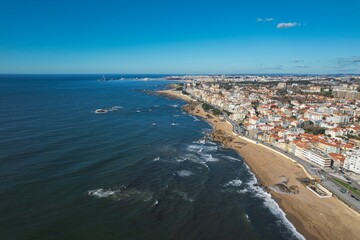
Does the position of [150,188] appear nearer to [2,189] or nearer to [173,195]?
[173,195]

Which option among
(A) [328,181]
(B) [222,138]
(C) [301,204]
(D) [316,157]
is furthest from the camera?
(B) [222,138]

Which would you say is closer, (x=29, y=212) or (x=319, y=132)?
(x=29, y=212)

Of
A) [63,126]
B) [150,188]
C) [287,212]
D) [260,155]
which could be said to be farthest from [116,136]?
[287,212]

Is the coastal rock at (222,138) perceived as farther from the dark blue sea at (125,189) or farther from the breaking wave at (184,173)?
the breaking wave at (184,173)

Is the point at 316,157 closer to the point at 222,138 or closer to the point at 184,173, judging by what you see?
the point at 222,138

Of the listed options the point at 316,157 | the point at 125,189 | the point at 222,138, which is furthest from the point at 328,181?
the point at 125,189

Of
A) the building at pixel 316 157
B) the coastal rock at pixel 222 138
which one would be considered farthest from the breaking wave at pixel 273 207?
the coastal rock at pixel 222 138
